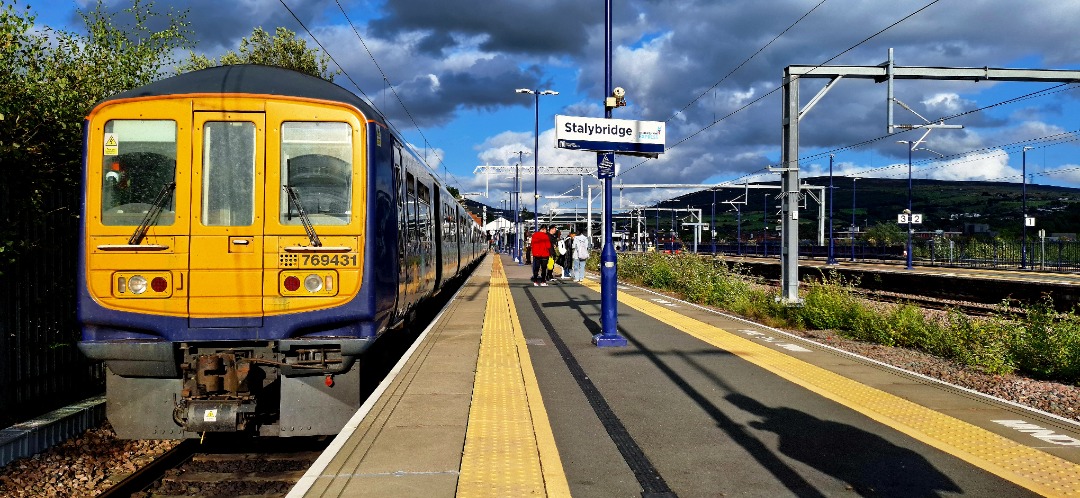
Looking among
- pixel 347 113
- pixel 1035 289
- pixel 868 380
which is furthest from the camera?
pixel 1035 289

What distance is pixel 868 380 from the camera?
8.14 m

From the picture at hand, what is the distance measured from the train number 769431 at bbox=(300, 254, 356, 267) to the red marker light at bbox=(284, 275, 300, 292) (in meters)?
0.13

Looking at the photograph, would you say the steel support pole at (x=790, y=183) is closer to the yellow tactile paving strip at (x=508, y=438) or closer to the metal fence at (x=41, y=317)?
the yellow tactile paving strip at (x=508, y=438)

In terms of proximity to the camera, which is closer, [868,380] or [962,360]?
[868,380]

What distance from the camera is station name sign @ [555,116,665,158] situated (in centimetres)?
993

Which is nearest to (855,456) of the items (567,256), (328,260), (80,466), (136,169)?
(328,260)

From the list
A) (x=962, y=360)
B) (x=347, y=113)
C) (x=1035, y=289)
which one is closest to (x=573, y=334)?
(x=962, y=360)

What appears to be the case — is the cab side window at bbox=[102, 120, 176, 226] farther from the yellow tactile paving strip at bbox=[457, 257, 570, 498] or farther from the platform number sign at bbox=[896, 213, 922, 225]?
the platform number sign at bbox=[896, 213, 922, 225]

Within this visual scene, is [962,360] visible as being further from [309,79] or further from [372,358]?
[309,79]

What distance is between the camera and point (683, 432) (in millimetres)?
6125

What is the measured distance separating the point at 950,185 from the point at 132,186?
18841 cm

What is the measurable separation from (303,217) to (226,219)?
0.61m

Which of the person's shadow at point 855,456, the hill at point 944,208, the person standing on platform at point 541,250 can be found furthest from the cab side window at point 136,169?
the hill at point 944,208

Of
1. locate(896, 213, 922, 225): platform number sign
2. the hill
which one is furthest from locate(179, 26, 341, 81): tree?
the hill
